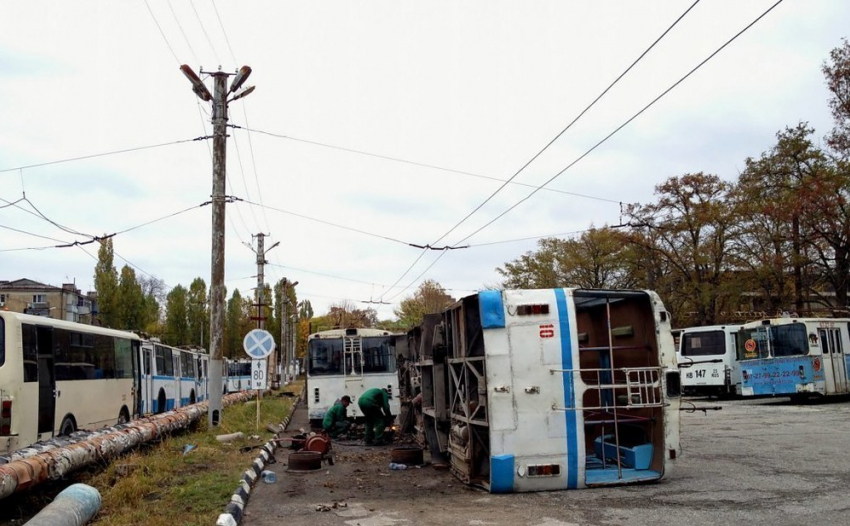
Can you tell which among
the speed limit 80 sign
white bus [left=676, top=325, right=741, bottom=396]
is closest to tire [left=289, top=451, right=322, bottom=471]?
the speed limit 80 sign

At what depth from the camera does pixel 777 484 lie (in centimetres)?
876

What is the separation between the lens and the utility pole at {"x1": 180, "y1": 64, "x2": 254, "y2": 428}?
16953mm

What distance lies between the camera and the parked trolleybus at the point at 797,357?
23.4 meters

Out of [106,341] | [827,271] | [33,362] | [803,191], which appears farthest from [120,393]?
[827,271]

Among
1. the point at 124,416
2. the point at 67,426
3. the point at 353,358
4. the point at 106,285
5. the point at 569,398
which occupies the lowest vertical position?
the point at 124,416

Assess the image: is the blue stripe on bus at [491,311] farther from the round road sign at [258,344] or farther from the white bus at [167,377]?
the white bus at [167,377]

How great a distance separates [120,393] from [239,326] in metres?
64.4

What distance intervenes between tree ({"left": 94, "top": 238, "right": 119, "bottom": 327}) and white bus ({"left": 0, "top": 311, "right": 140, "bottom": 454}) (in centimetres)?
4242

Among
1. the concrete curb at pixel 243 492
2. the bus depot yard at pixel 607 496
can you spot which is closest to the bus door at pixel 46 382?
the concrete curb at pixel 243 492

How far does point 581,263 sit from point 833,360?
2397 centimetres

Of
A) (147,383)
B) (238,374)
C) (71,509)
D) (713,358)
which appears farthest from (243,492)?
(238,374)

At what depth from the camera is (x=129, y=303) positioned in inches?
2299

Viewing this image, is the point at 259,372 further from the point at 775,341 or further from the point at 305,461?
the point at 775,341

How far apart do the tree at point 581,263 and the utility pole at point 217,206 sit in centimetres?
2981
